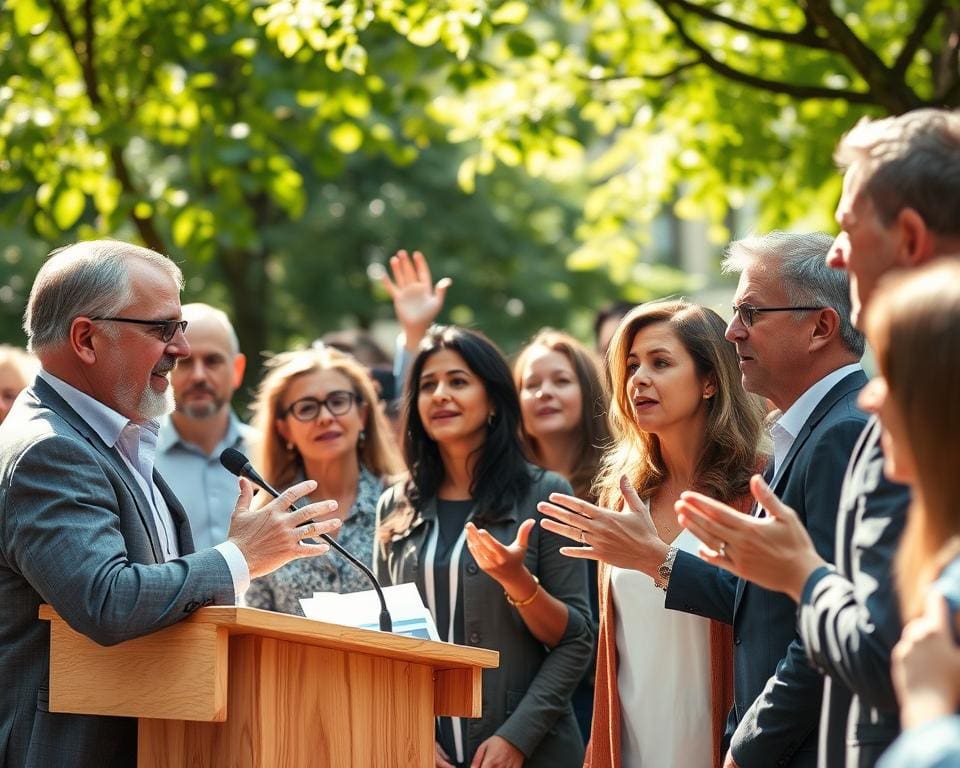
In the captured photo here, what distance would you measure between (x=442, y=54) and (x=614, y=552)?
5097mm

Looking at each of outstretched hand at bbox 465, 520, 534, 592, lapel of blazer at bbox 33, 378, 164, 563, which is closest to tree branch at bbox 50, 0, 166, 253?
outstretched hand at bbox 465, 520, 534, 592

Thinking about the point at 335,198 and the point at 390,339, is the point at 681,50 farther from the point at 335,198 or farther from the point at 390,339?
the point at 390,339

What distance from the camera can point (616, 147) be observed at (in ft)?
36.8

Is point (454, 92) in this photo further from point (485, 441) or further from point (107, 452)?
point (107, 452)

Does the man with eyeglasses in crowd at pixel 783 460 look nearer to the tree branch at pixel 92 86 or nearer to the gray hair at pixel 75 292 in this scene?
the gray hair at pixel 75 292

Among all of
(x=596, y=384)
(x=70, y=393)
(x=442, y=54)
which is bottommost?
(x=70, y=393)

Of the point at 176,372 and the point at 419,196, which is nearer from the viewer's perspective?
the point at 176,372

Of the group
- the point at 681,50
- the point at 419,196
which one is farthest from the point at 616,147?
the point at 419,196

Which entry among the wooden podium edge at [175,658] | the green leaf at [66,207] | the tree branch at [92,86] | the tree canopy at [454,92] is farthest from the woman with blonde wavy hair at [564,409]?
the green leaf at [66,207]

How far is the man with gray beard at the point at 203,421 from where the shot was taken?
7.05 metres

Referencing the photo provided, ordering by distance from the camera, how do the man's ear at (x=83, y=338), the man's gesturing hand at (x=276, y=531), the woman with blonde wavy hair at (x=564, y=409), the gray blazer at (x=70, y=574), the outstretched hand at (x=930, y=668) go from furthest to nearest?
the woman with blonde wavy hair at (x=564, y=409)
the man's ear at (x=83, y=338)
the man's gesturing hand at (x=276, y=531)
the gray blazer at (x=70, y=574)
the outstretched hand at (x=930, y=668)

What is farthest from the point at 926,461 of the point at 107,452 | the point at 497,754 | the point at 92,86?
the point at 92,86

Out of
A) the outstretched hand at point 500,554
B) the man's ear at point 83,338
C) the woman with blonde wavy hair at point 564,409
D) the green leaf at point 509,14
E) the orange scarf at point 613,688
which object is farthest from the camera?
the green leaf at point 509,14

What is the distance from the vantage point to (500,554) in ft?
16.5
